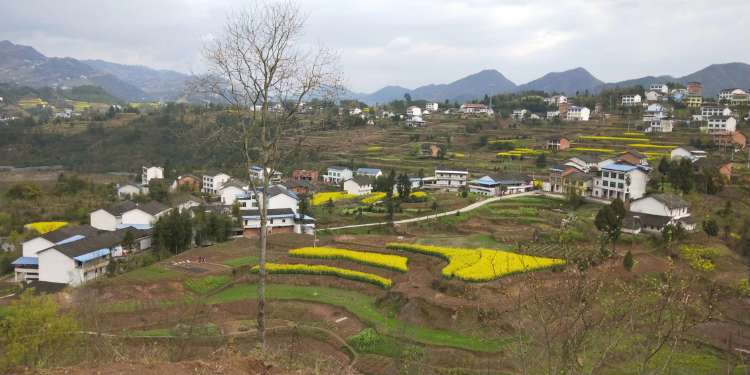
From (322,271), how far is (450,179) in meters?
30.2

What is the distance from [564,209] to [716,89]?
181620mm

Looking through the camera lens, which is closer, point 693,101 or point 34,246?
point 34,246

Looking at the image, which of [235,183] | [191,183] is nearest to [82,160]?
[191,183]

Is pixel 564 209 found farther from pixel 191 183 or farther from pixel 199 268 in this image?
pixel 191 183

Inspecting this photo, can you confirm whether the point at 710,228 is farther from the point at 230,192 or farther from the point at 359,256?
the point at 230,192

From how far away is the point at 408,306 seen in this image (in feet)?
65.3

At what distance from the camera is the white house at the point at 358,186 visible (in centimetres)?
5197

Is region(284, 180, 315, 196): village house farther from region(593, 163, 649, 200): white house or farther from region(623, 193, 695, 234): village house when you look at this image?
region(623, 193, 695, 234): village house

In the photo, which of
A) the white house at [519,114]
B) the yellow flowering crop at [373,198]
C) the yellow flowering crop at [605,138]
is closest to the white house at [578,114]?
the white house at [519,114]

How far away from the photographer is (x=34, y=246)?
3028 centimetres

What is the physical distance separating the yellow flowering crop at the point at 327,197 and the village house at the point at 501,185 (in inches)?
469

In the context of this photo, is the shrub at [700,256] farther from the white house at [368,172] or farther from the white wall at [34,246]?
the white wall at [34,246]

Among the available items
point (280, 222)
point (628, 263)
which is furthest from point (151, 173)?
point (628, 263)

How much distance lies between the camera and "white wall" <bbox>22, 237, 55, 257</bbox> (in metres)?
30.2
